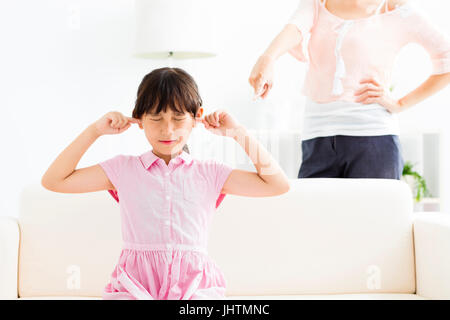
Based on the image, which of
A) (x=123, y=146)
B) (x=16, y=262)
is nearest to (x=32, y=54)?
(x=123, y=146)

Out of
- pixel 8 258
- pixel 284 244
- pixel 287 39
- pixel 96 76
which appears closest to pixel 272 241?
pixel 284 244

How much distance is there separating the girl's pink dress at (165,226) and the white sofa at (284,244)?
0.34 meters

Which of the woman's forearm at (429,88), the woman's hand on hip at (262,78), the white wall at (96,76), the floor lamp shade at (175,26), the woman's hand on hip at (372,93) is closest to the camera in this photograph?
the woman's hand on hip at (262,78)

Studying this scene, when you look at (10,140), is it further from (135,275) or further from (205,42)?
(135,275)

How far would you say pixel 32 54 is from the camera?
11.5ft

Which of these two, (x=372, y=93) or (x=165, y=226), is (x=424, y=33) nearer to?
(x=372, y=93)

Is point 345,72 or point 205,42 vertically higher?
point 205,42

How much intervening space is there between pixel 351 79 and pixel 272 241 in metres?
0.48

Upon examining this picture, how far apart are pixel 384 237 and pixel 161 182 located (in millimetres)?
699

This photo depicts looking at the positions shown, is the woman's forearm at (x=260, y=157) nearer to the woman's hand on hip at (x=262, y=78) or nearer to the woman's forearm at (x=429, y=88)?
the woman's hand on hip at (x=262, y=78)

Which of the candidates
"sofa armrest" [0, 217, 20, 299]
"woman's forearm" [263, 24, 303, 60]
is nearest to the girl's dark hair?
"woman's forearm" [263, 24, 303, 60]

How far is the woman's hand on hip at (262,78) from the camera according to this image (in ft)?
4.33

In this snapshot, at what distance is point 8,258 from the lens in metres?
1.53

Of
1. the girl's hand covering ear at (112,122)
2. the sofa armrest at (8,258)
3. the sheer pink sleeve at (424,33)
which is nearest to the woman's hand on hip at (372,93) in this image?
the sheer pink sleeve at (424,33)
